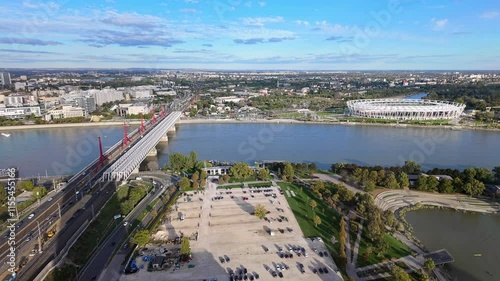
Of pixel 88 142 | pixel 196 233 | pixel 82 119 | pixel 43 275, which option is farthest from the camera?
pixel 82 119

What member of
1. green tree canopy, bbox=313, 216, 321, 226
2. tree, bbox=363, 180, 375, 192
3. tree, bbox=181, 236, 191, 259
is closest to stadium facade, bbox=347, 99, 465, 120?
tree, bbox=363, 180, 375, 192

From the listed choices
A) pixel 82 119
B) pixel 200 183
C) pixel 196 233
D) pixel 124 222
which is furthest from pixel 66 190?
pixel 82 119

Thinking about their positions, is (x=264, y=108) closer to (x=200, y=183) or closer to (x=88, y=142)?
(x=88, y=142)

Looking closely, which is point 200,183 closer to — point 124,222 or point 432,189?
point 124,222

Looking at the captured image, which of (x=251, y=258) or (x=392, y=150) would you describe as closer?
(x=251, y=258)

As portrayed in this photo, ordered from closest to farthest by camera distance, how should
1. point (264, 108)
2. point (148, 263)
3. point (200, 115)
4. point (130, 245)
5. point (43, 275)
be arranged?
point (43, 275) → point (148, 263) → point (130, 245) → point (200, 115) → point (264, 108)

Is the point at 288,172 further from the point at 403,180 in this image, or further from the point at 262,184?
the point at 403,180

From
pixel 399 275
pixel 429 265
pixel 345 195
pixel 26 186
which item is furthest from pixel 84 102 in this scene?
pixel 429 265
